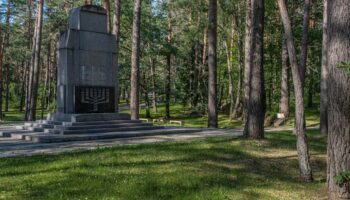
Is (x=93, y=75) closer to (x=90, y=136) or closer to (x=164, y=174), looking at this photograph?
(x=90, y=136)

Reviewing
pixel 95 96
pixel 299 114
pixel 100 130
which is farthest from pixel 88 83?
pixel 299 114

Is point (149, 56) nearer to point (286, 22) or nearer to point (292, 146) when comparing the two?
point (292, 146)

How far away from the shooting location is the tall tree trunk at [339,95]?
750 cm

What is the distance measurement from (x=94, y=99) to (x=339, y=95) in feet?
40.1

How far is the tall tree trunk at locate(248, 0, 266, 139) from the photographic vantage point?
1324cm

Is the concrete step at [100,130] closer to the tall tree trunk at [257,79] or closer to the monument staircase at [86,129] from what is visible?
the monument staircase at [86,129]

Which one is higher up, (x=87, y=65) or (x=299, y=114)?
(x=87, y=65)

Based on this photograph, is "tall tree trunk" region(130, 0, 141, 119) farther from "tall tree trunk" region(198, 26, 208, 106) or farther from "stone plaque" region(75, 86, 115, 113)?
"tall tree trunk" region(198, 26, 208, 106)

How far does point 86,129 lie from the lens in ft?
52.5

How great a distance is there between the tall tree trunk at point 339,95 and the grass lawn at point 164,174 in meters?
0.81

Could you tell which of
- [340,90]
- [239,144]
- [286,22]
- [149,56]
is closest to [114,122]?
[239,144]

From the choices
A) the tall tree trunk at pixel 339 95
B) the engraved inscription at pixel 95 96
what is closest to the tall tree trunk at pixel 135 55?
the engraved inscription at pixel 95 96

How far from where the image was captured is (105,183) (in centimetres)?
787

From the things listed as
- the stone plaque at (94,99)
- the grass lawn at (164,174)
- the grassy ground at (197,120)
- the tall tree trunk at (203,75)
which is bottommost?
the grass lawn at (164,174)
